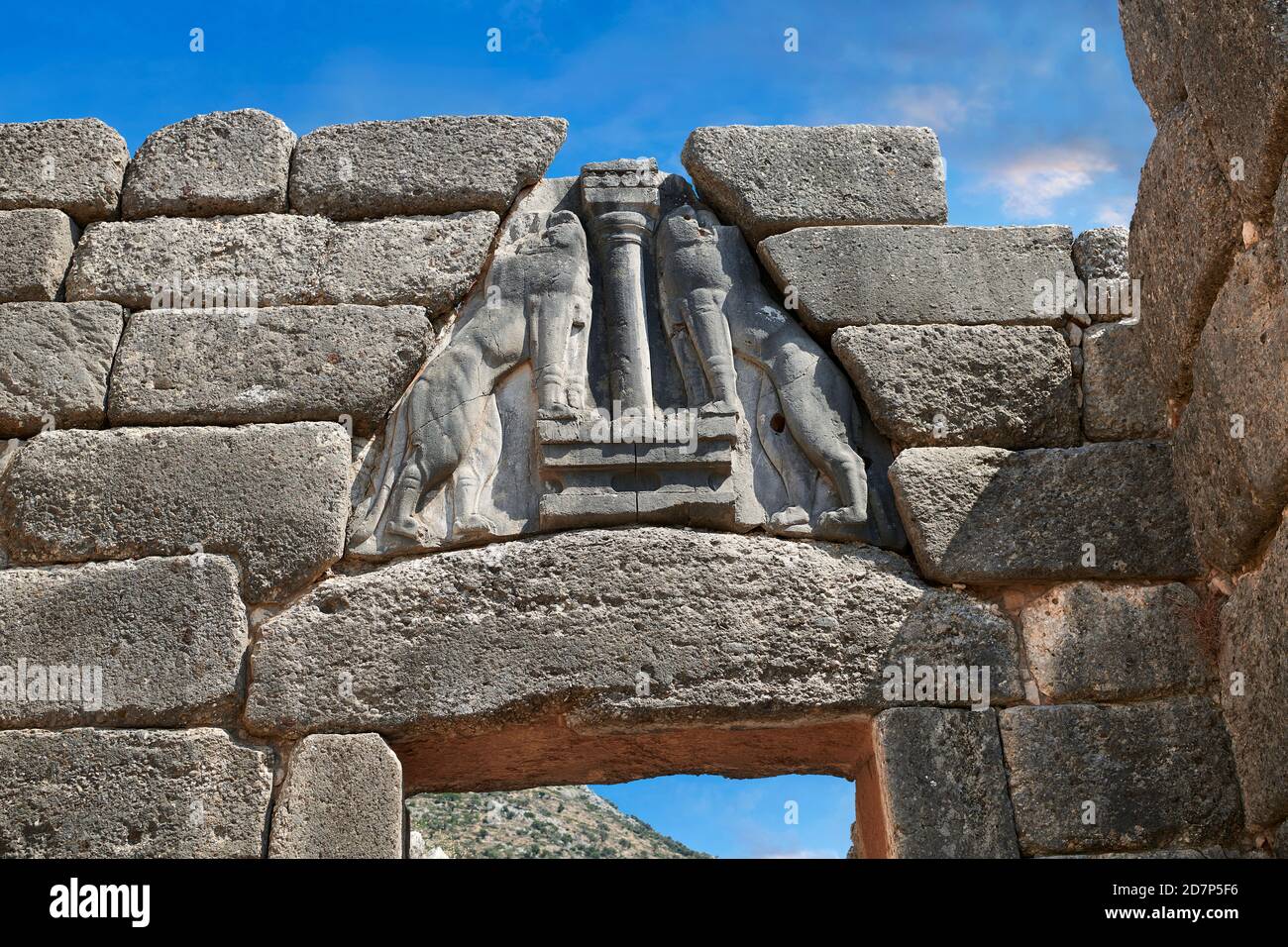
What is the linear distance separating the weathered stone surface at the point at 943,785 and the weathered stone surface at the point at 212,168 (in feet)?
9.83

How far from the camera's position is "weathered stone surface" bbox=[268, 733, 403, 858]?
443 centimetres

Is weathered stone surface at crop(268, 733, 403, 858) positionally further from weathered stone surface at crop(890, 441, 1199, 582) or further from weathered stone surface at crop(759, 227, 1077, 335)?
weathered stone surface at crop(759, 227, 1077, 335)

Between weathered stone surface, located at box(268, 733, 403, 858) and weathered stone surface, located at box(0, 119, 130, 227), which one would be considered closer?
weathered stone surface, located at box(268, 733, 403, 858)

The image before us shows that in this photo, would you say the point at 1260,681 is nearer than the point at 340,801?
Yes

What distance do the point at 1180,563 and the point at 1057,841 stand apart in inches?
41.2

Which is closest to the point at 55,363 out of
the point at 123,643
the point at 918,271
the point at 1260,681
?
the point at 123,643

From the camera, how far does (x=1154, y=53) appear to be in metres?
4.91

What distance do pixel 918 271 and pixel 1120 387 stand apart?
0.82 metres

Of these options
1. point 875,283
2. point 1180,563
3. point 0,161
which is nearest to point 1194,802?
point 1180,563

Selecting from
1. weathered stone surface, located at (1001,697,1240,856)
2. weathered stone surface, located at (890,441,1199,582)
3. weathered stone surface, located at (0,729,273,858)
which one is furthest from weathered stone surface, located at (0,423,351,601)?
weathered stone surface, located at (1001,697,1240,856)

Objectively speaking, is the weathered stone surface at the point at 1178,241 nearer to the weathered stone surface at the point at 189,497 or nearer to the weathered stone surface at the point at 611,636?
the weathered stone surface at the point at 611,636

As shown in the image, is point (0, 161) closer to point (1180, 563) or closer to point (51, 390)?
point (51, 390)

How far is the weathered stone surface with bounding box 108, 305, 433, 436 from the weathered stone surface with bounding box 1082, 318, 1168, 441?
7.74 ft

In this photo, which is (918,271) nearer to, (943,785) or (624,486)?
(624,486)
